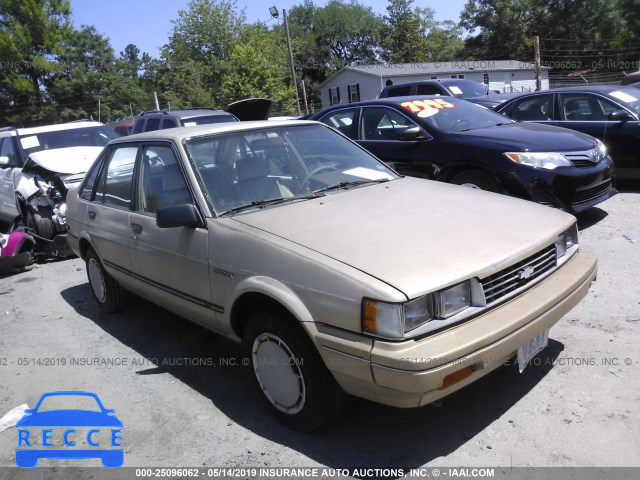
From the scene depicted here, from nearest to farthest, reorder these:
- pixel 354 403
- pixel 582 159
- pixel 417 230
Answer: pixel 417 230 < pixel 354 403 < pixel 582 159

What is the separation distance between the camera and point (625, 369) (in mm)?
3307

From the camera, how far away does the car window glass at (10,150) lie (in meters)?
8.73

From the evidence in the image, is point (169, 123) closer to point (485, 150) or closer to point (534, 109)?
point (534, 109)

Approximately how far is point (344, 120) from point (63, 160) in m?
4.09

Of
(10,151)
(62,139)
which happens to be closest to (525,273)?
(62,139)

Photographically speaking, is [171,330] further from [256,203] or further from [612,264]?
[612,264]

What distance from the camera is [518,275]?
2.85m

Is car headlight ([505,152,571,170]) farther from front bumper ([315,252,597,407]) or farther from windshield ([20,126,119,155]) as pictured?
windshield ([20,126,119,155])

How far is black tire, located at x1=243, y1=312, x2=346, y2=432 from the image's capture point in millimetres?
2791

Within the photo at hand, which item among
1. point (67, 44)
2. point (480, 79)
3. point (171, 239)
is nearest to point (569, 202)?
point (171, 239)

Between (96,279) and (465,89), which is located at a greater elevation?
(465,89)

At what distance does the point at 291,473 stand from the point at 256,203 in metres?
1.59

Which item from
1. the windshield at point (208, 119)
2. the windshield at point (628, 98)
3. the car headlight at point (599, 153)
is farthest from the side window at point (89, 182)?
the windshield at point (628, 98)

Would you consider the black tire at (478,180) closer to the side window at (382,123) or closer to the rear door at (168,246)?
the side window at (382,123)
